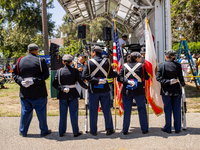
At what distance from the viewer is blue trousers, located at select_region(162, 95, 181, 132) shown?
5.26 metres

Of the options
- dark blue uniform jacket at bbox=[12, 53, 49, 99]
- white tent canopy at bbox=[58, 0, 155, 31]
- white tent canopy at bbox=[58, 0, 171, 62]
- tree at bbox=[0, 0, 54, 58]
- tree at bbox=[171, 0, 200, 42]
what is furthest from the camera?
tree at bbox=[0, 0, 54, 58]

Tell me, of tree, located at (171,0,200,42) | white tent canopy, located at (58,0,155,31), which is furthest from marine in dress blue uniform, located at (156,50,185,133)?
tree, located at (171,0,200,42)

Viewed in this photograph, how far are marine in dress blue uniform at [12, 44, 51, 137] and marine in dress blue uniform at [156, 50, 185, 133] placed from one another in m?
2.76

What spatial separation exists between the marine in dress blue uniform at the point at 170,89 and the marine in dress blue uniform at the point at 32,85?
109 inches

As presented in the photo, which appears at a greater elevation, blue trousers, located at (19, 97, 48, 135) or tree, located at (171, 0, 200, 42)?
tree, located at (171, 0, 200, 42)

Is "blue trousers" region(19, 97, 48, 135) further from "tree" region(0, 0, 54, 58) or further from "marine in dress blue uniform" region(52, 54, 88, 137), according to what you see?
"tree" region(0, 0, 54, 58)

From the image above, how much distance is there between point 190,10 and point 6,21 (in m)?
27.8

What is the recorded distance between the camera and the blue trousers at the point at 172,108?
526 centimetres

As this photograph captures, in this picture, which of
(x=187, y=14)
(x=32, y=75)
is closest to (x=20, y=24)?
(x=187, y=14)

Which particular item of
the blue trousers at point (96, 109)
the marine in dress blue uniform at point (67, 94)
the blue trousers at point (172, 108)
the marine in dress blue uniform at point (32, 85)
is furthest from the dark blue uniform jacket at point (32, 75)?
the blue trousers at point (172, 108)

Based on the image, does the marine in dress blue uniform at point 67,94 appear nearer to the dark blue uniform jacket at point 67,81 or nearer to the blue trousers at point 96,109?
the dark blue uniform jacket at point 67,81

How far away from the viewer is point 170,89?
17.3 feet

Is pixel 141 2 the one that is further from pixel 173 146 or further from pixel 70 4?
pixel 173 146

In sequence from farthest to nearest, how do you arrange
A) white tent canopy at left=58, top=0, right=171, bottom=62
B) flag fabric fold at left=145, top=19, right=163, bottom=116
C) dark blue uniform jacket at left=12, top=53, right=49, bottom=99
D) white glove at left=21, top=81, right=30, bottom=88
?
white tent canopy at left=58, top=0, right=171, bottom=62
flag fabric fold at left=145, top=19, right=163, bottom=116
dark blue uniform jacket at left=12, top=53, right=49, bottom=99
white glove at left=21, top=81, right=30, bottom=88
